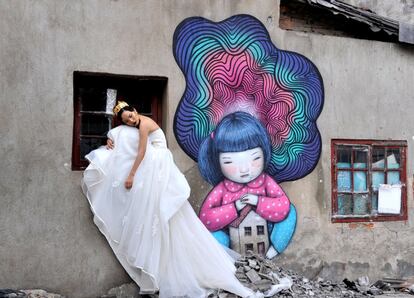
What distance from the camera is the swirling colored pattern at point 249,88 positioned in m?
6.64

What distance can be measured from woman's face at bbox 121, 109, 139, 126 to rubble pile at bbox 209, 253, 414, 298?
6.87ft

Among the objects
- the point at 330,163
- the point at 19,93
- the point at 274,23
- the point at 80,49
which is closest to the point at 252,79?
the point at 274,23

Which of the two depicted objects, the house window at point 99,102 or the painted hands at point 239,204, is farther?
the painted hands at point 239,204

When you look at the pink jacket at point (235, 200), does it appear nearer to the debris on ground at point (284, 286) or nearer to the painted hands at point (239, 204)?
the painted hands at point (239, 204)

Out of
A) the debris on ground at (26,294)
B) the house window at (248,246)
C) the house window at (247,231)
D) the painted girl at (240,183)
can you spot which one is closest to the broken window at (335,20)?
the painted girl at (240,183)

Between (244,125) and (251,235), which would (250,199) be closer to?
(251,235)

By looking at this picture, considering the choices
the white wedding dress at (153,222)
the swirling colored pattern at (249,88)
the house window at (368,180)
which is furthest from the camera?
the house window at (368,180)

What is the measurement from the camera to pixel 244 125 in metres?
6.87

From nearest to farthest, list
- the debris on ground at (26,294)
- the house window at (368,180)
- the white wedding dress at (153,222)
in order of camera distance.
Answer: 1. the debris on ground at (26,294)
2. the white wedding dress at (153,222)
3. the house window at (368,180)

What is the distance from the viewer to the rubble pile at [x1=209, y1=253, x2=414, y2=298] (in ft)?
20.1

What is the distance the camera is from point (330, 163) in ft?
24.1

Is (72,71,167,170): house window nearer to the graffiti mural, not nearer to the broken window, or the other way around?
the graffiti mural

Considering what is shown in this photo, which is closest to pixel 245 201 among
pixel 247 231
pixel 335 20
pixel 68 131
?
pixel 247 231

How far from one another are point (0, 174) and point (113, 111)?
146 cm
